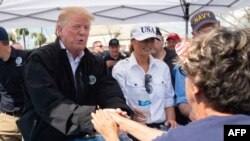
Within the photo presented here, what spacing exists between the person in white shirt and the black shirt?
1.19 meters

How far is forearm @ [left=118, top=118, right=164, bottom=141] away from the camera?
6.07 ft

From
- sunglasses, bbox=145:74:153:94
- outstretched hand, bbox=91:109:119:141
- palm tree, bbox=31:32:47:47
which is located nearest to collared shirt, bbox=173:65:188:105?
sunglasses, bbox=145:74:153:94

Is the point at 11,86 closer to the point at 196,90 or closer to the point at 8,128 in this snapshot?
the point at 8,128

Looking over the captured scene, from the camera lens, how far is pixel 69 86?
2.50 meters

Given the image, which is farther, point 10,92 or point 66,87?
point 10,92

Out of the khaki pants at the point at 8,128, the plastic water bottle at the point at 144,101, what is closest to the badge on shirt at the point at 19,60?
the khaki pants at the point at 8,128

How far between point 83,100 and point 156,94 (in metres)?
0.76

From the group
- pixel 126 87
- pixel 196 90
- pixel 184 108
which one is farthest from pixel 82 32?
pixel 196 90

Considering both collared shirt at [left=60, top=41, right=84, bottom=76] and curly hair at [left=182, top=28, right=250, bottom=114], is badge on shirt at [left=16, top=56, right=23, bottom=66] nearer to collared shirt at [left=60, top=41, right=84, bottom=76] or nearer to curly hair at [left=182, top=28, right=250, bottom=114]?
collared shirt at [left=60, top=41, right=84, bottom=76]

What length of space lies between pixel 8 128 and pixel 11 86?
1.39 ft

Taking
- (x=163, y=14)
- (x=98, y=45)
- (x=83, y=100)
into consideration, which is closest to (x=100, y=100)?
(x=83, y=100)

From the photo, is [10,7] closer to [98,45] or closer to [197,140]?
[197,140]

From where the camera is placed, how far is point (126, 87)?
10.3ft

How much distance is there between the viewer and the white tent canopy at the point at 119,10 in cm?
550
